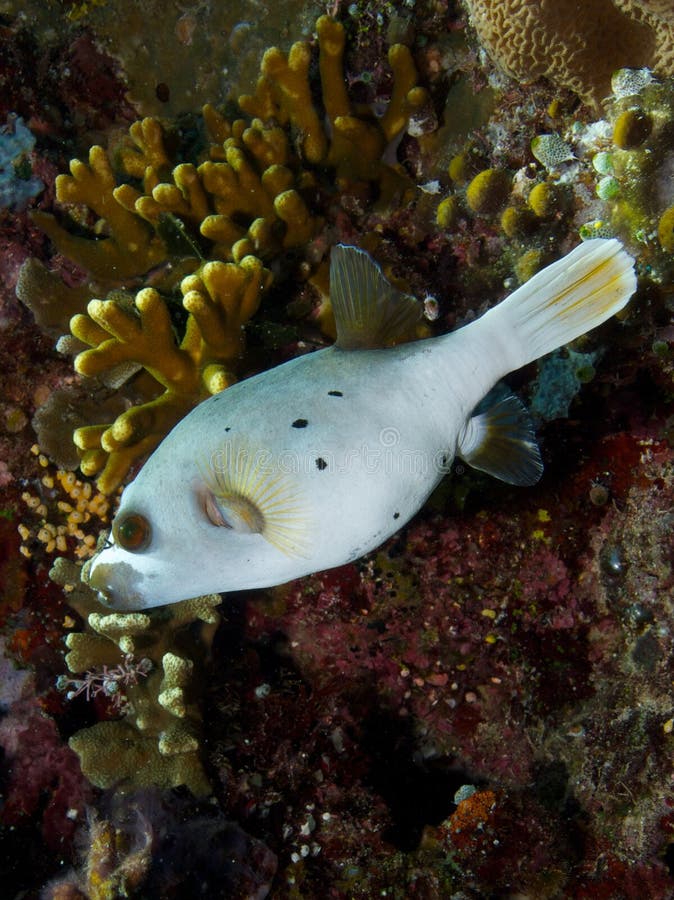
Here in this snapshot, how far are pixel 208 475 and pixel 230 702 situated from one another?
2366 millimetres

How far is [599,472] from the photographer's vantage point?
3.94 meters

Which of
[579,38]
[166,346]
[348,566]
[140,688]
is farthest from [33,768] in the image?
[579,38]

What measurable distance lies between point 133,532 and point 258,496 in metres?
0.47

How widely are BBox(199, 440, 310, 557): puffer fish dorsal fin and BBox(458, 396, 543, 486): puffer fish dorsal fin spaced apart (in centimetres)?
97

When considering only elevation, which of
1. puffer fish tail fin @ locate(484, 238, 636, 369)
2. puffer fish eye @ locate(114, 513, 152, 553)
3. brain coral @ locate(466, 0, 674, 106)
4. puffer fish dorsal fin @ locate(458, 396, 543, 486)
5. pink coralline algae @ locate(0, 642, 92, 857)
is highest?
brain coral @ locate(466, 0, 674, 106)

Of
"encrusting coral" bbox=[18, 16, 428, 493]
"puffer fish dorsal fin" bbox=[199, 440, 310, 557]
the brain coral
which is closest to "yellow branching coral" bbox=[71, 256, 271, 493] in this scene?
"encrusting coral" bbox=[18, 16, 428, 493]

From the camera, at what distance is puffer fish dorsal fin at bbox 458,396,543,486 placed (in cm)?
280

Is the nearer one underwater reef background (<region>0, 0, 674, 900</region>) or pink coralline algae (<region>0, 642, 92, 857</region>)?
underwater reef background (<region>0, 0, 674, 900</region>)

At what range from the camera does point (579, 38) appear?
3061mm

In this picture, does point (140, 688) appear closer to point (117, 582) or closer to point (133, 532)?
point (117, 582)

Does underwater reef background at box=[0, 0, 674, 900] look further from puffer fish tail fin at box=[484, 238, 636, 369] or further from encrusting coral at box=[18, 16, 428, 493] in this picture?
puffer fish tail fin at box=[484, 238, 636, 369]

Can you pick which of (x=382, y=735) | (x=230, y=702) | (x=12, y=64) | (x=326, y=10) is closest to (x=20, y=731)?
(x=230, y=702)

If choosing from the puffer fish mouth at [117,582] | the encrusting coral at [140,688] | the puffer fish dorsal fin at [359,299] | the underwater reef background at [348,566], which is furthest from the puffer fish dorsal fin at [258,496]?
the encrusting coral at [140,688]

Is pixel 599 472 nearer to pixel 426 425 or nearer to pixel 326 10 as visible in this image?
pixel 426 425
